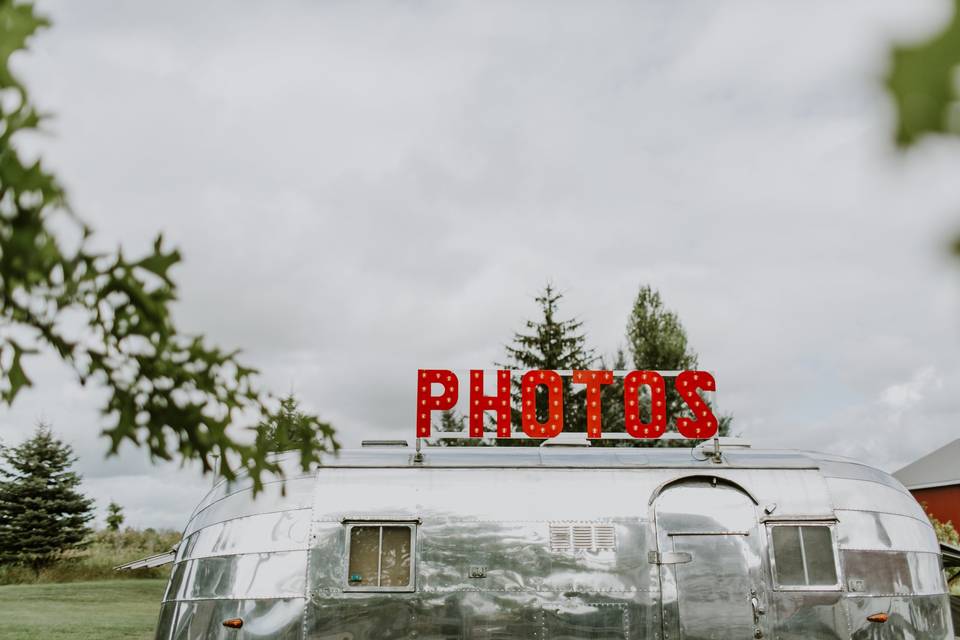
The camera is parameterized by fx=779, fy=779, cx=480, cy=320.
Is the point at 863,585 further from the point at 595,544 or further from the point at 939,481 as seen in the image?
the point at 939,481

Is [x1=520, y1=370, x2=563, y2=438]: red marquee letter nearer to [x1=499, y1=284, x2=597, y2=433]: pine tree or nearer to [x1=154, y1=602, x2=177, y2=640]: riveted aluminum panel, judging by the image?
[x1=154, y1=602, x2=177, y2=640]: riveted aluminum panel

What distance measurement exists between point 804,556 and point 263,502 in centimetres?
545

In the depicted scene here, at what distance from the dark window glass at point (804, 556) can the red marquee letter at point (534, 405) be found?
326 cm

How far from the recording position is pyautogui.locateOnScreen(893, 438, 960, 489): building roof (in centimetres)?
3459

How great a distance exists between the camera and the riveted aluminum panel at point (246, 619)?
7277 millimetres

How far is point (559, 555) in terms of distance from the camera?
7.59 meters

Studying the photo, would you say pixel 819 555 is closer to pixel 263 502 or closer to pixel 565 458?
pixel 565 458

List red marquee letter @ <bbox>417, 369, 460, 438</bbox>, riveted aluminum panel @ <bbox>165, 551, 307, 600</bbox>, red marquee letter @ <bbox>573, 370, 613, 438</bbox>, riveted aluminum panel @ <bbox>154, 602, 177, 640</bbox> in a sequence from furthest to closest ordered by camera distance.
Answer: red marquee letter @ <bbox>573, 370, 613, 438</bbox>
red marquee letter @ <bbox>417, 369, 460, 438</bbox>
riveted aluminum panel @ <bbox>154, 602, 177, 640</bbox>
riveted aluminum panel @ <bbox>165, 551, 307, 600</bbox>

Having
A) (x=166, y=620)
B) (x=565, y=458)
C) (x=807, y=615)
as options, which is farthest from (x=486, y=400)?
(x=807, y=615)

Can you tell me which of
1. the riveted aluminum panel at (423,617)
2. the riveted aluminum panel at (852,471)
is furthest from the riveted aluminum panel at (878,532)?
the riveted aluminum panel at (423,617)

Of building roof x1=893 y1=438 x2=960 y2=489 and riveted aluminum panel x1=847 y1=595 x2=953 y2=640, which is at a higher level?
building roof x1=893 y1=438 x2=960 y2=489

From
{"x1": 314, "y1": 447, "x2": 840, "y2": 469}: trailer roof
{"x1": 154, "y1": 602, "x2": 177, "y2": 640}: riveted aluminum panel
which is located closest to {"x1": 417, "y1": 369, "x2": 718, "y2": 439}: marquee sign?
{"x1": 314, "y1": 447, "x2": 840, "y2": 469}: trailer roof

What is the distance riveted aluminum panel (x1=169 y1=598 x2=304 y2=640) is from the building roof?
A: 1364 inches

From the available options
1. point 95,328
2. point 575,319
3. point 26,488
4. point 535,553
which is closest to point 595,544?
point 535,553
